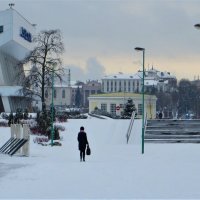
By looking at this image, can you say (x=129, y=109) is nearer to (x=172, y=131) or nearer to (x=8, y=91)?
(x=8, y=91)

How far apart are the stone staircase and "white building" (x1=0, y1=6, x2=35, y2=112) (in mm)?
30218

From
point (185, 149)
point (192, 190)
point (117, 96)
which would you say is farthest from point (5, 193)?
point (117, 96)

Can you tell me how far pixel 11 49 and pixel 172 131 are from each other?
4128 cm

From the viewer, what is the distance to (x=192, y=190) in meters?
13.8

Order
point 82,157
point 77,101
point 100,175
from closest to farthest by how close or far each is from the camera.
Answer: point 100,175 < point 82,157 < point 77,101

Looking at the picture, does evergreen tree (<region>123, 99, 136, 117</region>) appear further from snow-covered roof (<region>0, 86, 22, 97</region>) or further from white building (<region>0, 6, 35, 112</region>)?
snow-covered roof (<region>0, 86, 22, 97</region>)

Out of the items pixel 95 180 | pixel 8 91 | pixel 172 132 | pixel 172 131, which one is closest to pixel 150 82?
pixel 8 91

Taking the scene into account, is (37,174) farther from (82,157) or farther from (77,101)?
(77,101)

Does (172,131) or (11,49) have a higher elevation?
(11,49)

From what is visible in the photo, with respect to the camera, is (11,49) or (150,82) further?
(150,82)

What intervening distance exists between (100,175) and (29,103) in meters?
67.3

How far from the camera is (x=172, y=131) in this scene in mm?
42250

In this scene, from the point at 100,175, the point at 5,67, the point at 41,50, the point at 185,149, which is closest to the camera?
the point at 100,175

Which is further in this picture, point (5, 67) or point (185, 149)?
point (5, 67)
